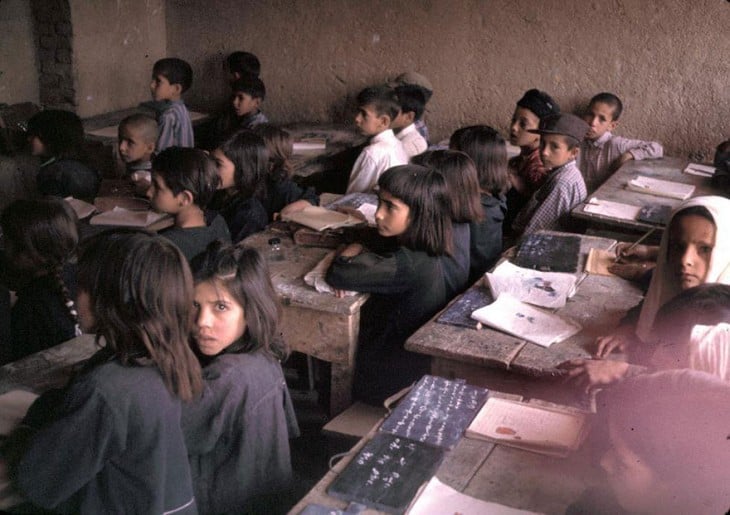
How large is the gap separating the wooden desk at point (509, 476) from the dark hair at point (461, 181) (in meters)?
1.64

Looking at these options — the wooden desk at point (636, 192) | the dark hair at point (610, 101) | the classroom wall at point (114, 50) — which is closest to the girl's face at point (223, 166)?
the wooden desk at point (636, 192)

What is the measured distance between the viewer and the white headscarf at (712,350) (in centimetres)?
182

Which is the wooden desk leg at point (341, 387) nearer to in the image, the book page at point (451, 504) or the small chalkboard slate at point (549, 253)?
the small chalkboard slate at point (549, 253)

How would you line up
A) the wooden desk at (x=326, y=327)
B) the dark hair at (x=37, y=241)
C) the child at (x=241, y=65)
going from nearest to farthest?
the dark hair at (x=37, y=241) → the wooden desk at (x=326, y=327) → the child at (x=241, y=65)

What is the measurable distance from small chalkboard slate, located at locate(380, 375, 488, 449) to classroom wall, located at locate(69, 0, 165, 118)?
4749 mm

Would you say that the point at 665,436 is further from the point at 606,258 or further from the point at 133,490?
the point at 606,258

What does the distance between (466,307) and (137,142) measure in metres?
2.66

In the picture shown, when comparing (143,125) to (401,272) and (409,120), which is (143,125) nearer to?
(409,120)

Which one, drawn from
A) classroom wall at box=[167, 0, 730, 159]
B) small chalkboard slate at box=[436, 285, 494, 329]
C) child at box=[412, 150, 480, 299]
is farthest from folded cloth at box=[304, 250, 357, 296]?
classroom wall at box=[167, 0, 730, 159]

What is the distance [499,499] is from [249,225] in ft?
8.08

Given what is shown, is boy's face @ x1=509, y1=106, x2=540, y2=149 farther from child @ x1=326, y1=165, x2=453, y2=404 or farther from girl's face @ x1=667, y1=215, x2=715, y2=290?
girl's face @ x1=667, y1=215, x2=715, y2=290

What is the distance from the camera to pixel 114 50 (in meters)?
6.38

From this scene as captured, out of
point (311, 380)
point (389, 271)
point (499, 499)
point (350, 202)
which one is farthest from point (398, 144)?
point (499, 499)

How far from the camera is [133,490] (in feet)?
5.92
